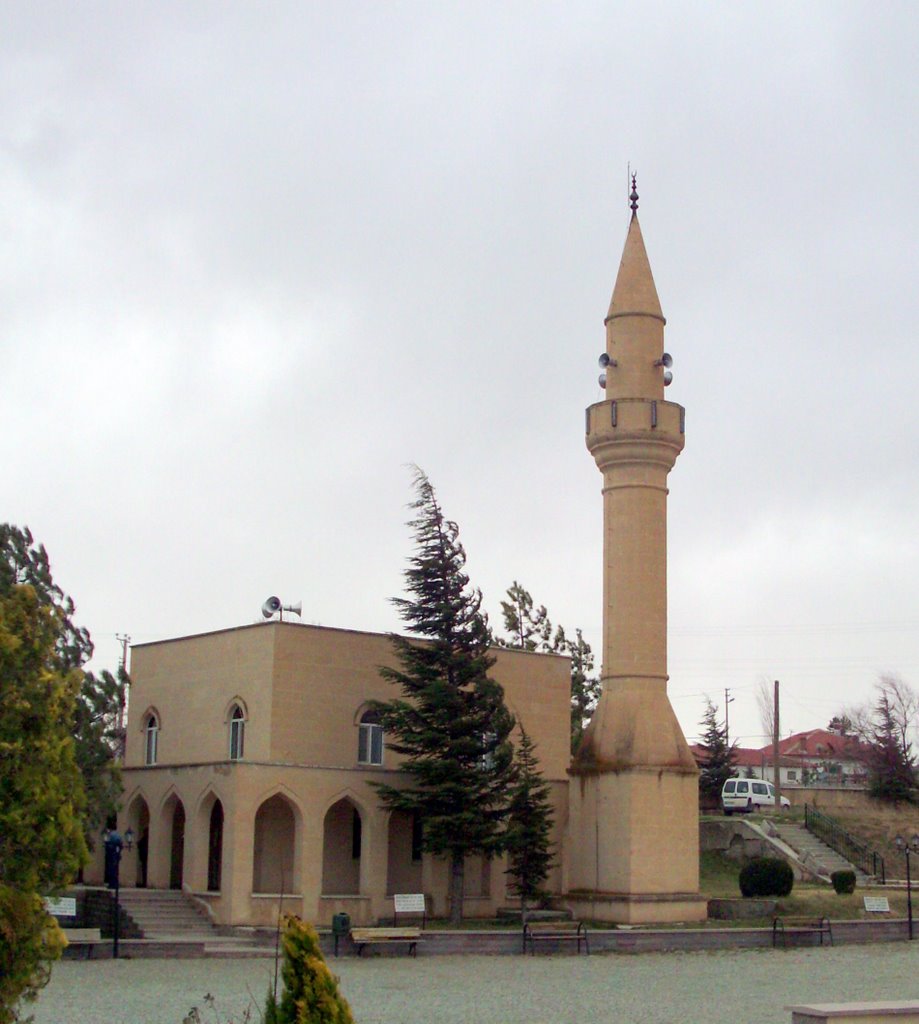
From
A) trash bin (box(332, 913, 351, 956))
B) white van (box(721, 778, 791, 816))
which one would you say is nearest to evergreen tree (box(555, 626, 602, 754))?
white van (box(721, 778, 791, 816))

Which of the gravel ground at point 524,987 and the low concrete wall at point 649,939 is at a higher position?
the low concrete wall at point 649,939

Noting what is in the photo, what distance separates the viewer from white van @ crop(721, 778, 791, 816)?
51.1 m

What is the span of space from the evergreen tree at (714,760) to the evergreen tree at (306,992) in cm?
4452

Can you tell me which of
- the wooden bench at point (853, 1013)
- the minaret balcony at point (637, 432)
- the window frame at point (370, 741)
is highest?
the minaret balcony at point (637, 432)

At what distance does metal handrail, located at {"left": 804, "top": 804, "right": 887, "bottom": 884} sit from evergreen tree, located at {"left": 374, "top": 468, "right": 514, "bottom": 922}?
15.5 meters

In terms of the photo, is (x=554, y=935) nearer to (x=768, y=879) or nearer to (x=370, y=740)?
(x=370, y=740)

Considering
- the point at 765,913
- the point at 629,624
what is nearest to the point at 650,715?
the point at 629,624

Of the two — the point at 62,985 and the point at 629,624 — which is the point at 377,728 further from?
the point at 62,985

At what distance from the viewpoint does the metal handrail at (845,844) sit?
145 ft

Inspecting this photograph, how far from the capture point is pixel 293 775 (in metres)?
31.6

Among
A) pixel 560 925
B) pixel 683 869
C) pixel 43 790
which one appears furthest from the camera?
pixel 683 869

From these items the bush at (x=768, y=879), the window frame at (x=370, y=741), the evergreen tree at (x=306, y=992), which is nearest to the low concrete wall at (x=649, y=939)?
the bush at (x=768, y=879)

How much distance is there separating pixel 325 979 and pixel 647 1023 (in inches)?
319

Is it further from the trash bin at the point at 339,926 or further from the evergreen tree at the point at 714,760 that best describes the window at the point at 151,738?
the evergreen tree at the point at 714,760
